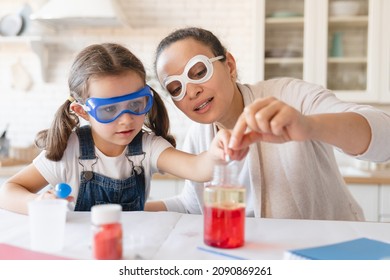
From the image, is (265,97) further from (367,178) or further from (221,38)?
(221,38)

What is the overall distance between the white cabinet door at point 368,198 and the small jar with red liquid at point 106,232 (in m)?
2.21

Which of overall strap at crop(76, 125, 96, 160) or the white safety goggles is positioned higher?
the white safety goggles

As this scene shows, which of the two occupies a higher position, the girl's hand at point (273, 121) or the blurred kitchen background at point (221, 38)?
the blurred kitchen background at point (221, 38)

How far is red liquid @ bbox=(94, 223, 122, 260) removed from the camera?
92 cm

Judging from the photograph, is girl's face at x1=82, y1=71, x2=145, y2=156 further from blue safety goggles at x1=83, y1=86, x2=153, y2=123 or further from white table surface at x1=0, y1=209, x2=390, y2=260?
white table surface at x1=0, y1=209, x2=390, y2=260

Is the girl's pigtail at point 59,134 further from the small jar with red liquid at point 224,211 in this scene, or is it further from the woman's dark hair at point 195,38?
the small jar with red liquid at point 224,211

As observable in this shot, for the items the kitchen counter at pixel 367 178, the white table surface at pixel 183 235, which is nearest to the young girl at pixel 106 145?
the white table surface at pixel 183 235

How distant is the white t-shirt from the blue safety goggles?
198 mm

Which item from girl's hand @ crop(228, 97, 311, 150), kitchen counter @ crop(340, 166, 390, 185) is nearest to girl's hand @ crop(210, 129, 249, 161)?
girl's hand @ crop(228, 97, 311, 150)

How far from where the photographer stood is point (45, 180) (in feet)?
5.25

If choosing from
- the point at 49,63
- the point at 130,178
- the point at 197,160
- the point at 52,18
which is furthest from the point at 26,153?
the point at 197,160

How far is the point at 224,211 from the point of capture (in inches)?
39.3

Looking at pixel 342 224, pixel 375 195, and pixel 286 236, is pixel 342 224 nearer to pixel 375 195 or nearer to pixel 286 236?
pixel 286 236

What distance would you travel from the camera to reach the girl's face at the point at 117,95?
4.81ft
